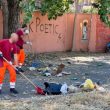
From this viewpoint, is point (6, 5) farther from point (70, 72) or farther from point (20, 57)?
point (70, 72)

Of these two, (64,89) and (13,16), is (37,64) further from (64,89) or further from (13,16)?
(64,89)

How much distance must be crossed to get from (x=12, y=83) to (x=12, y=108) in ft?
7.65

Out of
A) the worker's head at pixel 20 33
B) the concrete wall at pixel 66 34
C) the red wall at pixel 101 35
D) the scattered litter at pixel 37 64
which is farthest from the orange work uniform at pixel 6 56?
the red wall at pixel 101 35

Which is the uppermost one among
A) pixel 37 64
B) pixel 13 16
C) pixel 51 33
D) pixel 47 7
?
pixel 47 7

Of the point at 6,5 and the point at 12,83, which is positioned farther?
the point at 6,5

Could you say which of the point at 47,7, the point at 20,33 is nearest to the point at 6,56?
the point at 20,33

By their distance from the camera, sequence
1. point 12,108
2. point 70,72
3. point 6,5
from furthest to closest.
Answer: point 6,5 → point 70,72 → point 12,108

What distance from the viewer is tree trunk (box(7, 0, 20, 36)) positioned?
16312 millimetres

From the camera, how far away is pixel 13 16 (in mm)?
16375

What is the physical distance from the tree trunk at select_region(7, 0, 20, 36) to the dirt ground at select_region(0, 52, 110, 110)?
144 centimetres

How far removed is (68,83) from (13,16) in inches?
193

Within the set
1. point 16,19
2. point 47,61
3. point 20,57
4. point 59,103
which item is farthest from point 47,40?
point 59,103

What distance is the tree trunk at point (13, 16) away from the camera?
16312 millimetres

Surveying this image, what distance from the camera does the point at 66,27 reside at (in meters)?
23.4
